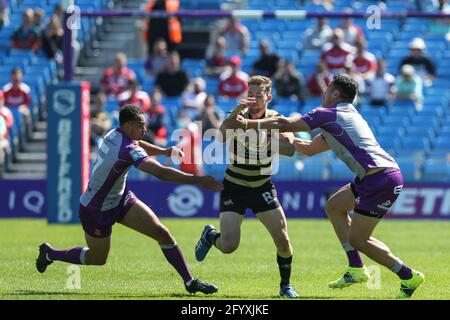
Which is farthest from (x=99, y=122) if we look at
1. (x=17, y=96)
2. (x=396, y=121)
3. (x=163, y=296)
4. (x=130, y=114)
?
(x=163, y=296)

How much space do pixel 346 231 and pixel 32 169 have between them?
12945 mm

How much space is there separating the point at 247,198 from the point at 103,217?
1.48 m

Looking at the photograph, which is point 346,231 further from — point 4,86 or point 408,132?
point 4,86

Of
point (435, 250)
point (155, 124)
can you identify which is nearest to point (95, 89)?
point (155, 124)

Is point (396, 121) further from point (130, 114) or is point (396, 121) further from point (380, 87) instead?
point (130, 114)

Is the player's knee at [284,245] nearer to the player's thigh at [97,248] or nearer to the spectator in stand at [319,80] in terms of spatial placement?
the player's thigh at [97,248]

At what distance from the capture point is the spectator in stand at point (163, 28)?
2564cm

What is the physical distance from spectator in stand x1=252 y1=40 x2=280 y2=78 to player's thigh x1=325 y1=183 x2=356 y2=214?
12605mm

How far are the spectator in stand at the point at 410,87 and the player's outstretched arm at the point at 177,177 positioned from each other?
44.4ft

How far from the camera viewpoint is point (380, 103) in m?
24.2

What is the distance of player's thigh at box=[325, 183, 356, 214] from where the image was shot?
11688 mm

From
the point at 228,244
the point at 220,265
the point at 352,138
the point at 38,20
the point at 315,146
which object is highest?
the point at 38,20

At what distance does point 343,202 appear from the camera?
11.7m

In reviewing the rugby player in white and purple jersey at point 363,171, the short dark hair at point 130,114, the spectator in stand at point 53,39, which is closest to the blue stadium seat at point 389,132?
the spectator in stand at point 53,39
